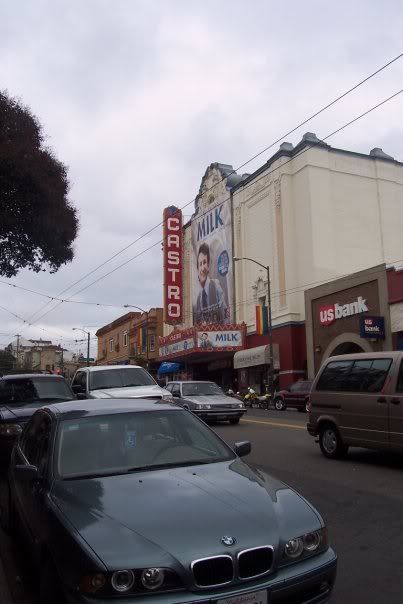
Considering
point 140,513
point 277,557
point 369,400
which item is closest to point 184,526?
point 140,513

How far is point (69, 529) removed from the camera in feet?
11.1

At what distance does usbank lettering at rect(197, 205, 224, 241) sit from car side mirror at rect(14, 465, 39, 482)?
39279 millimetres

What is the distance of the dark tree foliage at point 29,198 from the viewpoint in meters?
11.3

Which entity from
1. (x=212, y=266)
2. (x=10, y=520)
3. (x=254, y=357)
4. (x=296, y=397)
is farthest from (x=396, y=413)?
(x=212, y=266)

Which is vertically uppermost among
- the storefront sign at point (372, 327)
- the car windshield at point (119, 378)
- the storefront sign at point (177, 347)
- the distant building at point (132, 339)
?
the distant building at point (132, 339)

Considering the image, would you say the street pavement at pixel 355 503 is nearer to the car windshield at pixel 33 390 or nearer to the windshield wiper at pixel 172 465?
the windshield wiper at pixel 172 465

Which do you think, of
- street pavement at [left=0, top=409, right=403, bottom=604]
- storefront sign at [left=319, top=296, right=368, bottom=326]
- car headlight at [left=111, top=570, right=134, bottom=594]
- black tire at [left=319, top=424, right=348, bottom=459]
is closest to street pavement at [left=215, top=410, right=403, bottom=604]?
street pavement at [left=0, top=409, right=403, bottom=604]

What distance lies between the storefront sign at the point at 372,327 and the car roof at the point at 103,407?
2285cm

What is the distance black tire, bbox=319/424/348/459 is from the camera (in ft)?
32.3

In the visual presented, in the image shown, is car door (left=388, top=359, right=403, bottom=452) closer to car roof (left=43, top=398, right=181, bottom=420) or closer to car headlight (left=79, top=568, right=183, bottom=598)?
car roof (left=43, top=398, right=181, bottom=420)

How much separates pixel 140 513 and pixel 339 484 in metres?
5.15

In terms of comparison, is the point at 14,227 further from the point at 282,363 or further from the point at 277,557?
the point at 282,363

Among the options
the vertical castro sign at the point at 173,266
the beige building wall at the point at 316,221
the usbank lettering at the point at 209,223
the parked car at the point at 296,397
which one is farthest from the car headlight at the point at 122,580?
the vertical castro sign at the point at 173,266

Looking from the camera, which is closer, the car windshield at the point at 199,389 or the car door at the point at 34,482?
the car door at the point at 34,482
